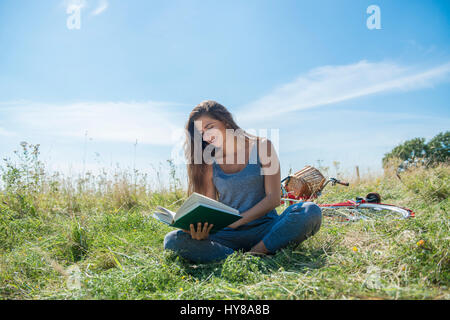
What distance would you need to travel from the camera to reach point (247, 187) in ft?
9.29

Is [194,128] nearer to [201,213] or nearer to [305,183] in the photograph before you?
[201,213]

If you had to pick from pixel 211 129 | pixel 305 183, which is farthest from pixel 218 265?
pixel 305 183

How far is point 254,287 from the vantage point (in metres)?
1.78

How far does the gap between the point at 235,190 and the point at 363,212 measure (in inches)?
80.5

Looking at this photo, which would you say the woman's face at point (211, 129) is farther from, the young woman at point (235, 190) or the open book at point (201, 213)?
the open book at point (201, 213)

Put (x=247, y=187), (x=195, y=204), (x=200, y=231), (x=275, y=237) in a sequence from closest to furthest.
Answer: (x=195, y=204)
(x=200, y=231)
(x=275, y=237)
(x=247, y=187)

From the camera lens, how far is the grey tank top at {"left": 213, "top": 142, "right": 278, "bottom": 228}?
9.23ft

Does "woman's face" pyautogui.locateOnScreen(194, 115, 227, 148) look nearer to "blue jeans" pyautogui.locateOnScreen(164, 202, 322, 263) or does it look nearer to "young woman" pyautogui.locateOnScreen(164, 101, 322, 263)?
"young woman" pyautogui.locateOnScreen(164, 101, 322, 263)

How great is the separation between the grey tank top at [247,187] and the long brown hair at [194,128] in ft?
1.12

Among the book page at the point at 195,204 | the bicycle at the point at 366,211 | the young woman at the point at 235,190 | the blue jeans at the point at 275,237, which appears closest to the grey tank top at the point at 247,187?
the young woman at the point at 235,190

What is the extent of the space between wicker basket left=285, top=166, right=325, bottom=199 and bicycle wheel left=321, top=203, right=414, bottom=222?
1385mm
